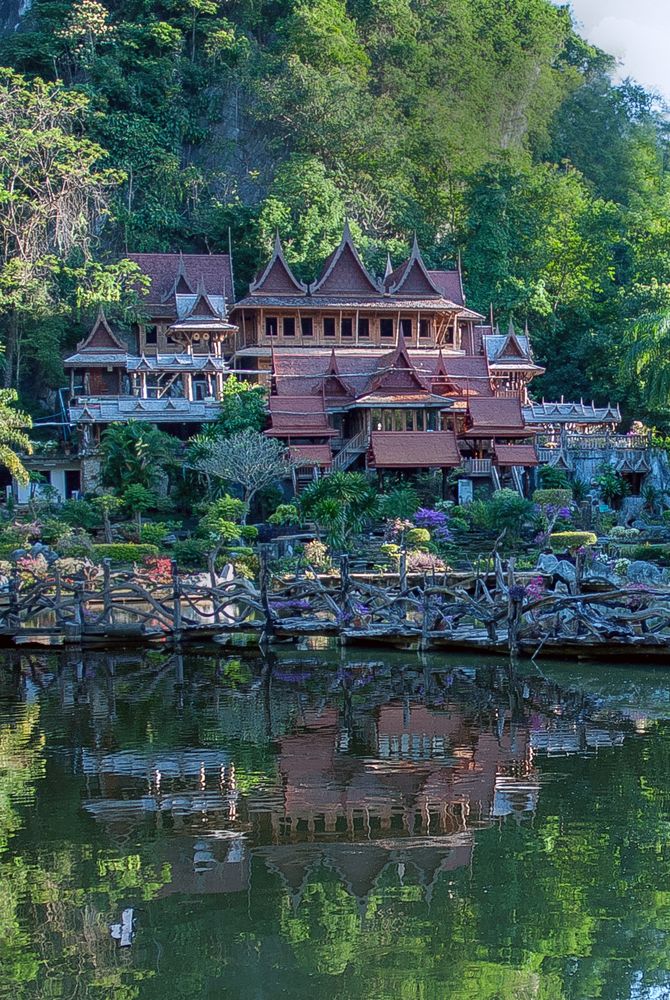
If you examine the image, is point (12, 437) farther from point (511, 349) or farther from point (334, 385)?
point (511, 349)

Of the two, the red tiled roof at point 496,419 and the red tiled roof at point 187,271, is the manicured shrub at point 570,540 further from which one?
the red tiled roof at point 187,271

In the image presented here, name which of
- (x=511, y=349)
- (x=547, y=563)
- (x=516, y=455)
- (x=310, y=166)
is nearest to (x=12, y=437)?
(x=547, y=563)

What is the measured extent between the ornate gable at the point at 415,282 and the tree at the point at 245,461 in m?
12.9

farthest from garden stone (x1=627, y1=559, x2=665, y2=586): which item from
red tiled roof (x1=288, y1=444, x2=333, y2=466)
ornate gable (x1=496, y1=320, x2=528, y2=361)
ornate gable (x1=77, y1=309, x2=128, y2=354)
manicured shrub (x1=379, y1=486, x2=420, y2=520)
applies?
ornate gable (x1=77, y1=309, x2=128, y2=354)

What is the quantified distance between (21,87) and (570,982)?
45961 mm

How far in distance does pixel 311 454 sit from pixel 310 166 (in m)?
18.9

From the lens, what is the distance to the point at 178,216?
175ft

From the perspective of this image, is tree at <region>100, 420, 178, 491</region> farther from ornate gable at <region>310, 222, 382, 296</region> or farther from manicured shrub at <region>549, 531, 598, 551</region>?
ornate gable at <region>310, 222, 382, 296</region>

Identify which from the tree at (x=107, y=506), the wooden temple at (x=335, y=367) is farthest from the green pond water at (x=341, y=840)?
the wooden temple at (x=335, y=367)

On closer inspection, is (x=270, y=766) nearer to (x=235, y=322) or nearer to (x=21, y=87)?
(x=235, y=322)

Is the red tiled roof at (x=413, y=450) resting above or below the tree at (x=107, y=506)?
above

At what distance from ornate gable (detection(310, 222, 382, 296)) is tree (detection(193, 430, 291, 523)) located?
1189cm

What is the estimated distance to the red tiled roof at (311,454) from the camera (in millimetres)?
37000

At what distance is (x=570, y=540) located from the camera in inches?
1241
